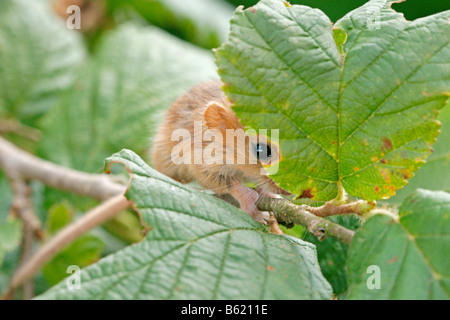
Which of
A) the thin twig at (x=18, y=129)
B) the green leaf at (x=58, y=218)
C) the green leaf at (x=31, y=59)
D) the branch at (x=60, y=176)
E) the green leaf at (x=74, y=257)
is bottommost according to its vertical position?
the green leaf at (x=74, y=257)

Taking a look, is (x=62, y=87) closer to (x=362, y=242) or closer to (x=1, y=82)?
(x=1, y=82)

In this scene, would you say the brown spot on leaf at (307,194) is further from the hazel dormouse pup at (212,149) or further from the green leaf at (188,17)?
the green leaf at (188,17)

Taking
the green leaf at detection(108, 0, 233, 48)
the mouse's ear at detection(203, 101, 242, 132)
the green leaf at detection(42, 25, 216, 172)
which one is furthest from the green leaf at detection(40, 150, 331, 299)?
the green leaf at detection(108, 0, 233, 48)

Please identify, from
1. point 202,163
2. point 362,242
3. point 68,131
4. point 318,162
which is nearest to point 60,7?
point 68,131

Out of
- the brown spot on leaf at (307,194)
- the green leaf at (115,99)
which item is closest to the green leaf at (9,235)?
the green leaf at (115,99)

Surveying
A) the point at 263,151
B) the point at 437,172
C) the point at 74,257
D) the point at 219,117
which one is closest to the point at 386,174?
the point at 263,151

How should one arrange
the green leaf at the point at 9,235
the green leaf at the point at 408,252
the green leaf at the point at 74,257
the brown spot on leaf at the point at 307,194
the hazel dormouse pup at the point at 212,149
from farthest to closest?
the green leaf at the point at 74,257 → the green leaf at the point at 9,235 → the hazel dormouse pup at the point at 212,149 → the brown spot on leaf at the point at 307,194 → the green leaf at the point at 408,252

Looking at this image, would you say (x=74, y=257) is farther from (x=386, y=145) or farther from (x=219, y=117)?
(x=386, y=145)
